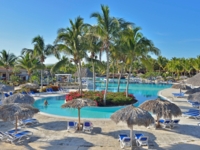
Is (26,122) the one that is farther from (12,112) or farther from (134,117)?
(134,117)

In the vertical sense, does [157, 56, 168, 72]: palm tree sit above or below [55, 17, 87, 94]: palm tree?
above

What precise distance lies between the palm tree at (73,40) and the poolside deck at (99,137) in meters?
9.14

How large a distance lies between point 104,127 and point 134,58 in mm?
10968

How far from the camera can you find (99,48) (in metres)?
21.7

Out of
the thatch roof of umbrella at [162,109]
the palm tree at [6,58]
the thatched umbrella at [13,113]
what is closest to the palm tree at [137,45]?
the thatch roof of umbrella at [162,109]

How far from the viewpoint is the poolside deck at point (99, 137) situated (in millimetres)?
9453

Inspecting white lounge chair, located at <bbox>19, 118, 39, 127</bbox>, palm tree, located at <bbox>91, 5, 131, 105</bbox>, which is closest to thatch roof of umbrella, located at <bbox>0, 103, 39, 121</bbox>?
white lounge chair, located at <bbox>19, 118, 39, 127</bbox>

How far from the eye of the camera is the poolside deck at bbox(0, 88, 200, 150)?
9.45 metres

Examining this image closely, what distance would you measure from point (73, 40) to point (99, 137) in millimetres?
12047

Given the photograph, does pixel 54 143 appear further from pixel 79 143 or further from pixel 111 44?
pixel 111 44

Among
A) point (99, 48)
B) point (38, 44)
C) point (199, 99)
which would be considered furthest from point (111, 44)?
point (38, 44)

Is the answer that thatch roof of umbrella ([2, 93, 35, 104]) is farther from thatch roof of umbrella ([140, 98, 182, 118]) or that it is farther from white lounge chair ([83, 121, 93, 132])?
thatch roof of umbrella ([140, 98, 182, 118])

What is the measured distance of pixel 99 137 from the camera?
10.7 meters

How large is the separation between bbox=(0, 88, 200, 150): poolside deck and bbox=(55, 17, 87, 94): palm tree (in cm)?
914
